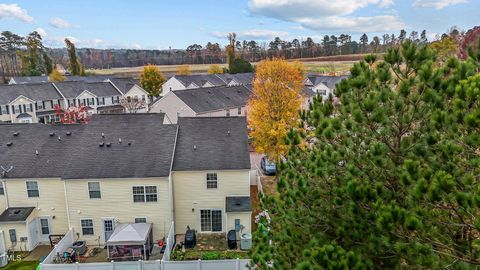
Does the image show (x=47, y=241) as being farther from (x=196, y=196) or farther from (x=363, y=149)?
(x=363, y=149)

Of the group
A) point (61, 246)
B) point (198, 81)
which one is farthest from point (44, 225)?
point (198, 81)

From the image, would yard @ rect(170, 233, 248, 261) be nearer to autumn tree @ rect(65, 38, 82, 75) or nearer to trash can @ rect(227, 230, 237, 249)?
trash can @ rect(227, 230, 237, 249)

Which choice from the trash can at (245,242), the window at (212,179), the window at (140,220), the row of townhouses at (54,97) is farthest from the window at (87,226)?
the row of townhouses at (54,97)

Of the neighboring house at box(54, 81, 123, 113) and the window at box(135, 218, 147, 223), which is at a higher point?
the neighboring house at box(54, 81, 123, 113)

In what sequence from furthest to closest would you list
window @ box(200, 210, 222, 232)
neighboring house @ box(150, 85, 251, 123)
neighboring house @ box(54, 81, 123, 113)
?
1. neighboring house @ box(54, 81, 123, 113)
2. neighboring house @ box(150, 85, 251, 123)
3. window @ box(200, 210, 222, 232)

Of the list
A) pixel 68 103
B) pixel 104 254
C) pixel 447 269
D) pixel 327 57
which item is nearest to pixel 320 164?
pixel 447 269

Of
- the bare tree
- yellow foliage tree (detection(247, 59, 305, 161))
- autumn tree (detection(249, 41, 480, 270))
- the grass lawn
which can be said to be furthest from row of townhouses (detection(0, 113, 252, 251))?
the bare tree

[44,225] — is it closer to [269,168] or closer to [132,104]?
[269,168]
